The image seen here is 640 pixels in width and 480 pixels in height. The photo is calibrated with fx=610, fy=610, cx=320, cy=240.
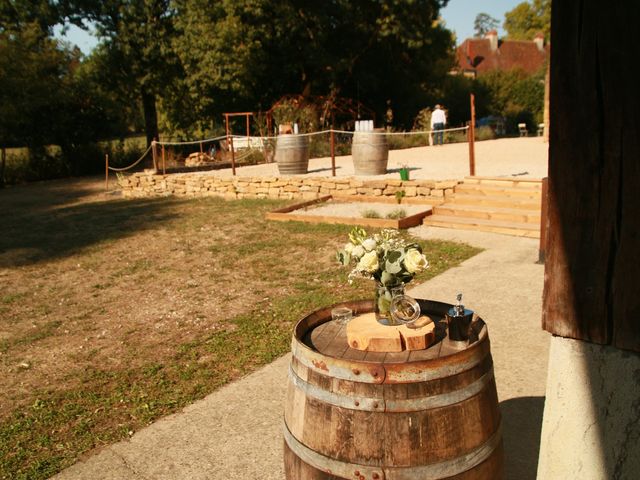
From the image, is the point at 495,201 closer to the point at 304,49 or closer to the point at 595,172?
the point at 595,172

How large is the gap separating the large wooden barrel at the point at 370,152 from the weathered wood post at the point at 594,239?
40.2ft

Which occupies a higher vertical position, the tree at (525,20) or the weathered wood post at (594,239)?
the tree at (525,20)

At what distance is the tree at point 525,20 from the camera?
67.9 metres

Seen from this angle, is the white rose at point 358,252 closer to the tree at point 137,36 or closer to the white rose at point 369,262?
the white rose at point 369,262

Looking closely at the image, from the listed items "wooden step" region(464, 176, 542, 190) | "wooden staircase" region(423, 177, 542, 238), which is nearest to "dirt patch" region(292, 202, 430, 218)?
"wooden staircase" region(423, 177, 542, 238)

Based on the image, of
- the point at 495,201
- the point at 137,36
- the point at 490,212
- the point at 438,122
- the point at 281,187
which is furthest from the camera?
the point at 137,36

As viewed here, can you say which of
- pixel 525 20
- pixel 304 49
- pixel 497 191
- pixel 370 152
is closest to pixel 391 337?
pixel 497 191

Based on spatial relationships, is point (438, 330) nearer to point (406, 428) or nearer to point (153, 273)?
point (406, 428)

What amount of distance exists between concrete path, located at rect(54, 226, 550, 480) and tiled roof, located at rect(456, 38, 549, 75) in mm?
56820

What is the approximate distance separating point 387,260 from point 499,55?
61.7 m

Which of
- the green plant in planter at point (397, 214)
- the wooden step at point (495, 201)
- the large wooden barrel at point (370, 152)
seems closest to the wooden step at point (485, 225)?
the green plant in planter at point (397, 214)

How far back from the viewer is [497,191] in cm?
1088

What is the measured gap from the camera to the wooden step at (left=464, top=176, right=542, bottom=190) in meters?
10.6

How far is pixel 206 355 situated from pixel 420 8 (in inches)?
984
